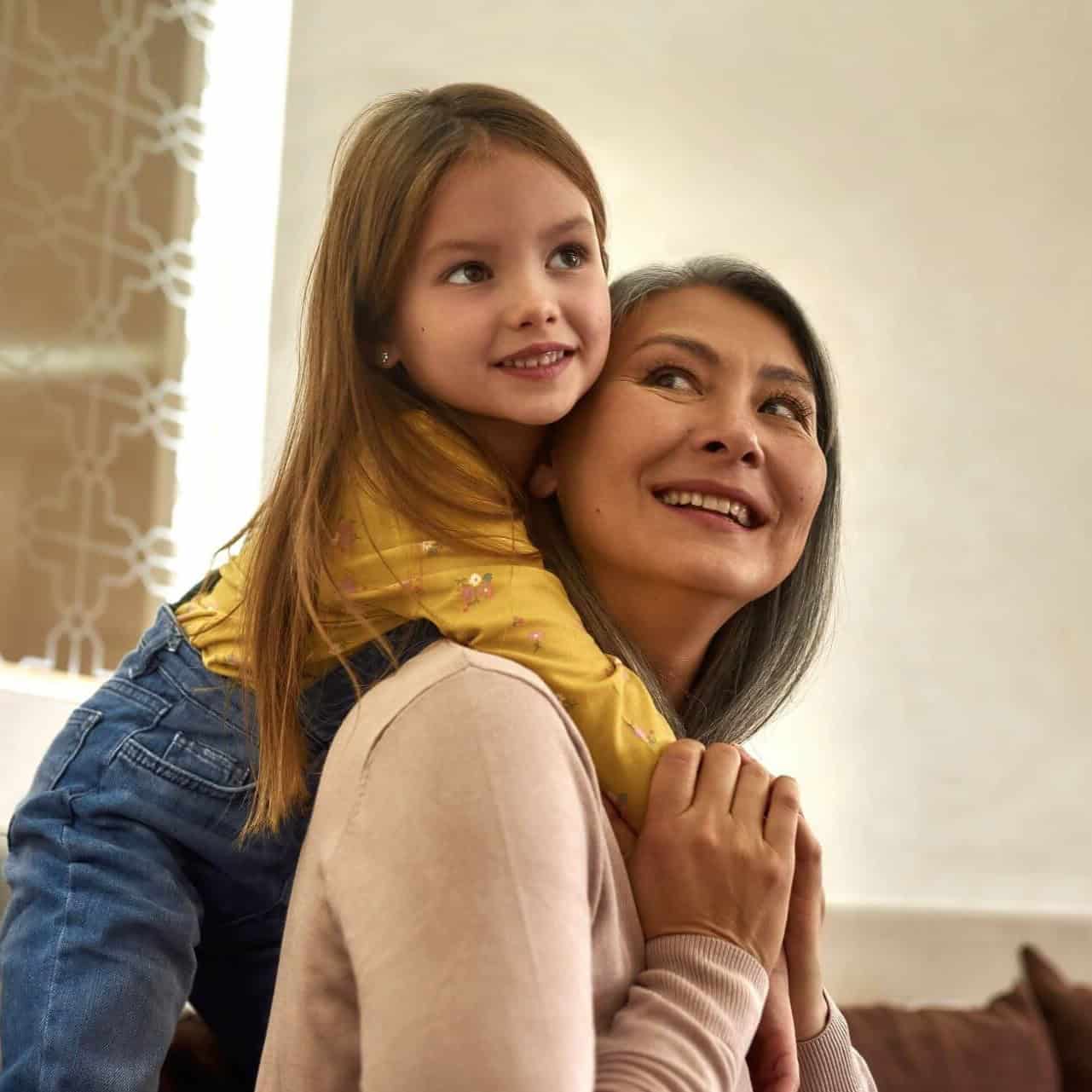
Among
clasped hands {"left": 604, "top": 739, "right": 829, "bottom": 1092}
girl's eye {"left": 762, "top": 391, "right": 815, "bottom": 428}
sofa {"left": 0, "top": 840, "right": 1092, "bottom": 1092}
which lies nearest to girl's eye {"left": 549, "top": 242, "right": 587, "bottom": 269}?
girl's eye {"left": 762, "top": 391, "right": 815, "bottom": 428}

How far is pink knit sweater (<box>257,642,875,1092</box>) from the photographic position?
936 millimetres

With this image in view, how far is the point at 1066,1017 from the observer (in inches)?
106

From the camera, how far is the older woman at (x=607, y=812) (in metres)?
0.96

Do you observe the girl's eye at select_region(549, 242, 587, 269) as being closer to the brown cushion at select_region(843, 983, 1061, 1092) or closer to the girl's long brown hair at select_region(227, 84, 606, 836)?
the girl's long brown hair at select_region(227, 84, 606, 836)

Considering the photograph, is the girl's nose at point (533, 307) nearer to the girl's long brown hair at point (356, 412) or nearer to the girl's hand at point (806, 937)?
the girl's long brown hair at point (356, 412)

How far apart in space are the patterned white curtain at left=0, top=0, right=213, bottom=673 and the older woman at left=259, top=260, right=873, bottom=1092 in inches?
46.1

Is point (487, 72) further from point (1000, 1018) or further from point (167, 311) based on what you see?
point (1000, 1018)

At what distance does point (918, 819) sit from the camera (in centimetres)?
336

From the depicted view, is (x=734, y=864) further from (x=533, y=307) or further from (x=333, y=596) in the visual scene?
(x=533, y=307)

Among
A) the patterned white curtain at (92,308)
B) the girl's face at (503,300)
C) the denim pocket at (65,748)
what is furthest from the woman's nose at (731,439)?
the patterned white curtain at (92,308)

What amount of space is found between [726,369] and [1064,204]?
2460mm

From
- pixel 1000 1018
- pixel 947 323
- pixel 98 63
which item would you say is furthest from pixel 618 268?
pixel 1000 1018

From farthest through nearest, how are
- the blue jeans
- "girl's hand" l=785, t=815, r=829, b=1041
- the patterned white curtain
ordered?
1. the patterned white curtain
2. the blue jeans
3. "girl's hand" l=785, t=815, r=829, b=1041

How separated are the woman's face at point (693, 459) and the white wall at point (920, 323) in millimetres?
1678
